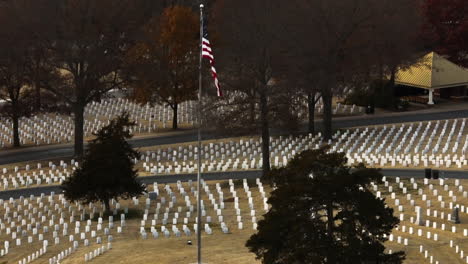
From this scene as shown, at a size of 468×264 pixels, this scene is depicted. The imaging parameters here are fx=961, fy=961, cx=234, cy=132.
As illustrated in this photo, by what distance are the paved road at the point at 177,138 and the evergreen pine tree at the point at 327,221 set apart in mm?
34665

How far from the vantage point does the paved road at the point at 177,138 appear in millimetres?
66312

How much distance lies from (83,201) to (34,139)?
2679 centimetres

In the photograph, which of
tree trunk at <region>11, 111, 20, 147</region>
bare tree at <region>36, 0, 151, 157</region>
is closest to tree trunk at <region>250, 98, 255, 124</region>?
bare tree at <region>36, 0, 151, 157</region>

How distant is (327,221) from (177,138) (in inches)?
1663

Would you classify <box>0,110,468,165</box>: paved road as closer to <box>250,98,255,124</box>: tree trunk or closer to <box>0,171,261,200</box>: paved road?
<box>0,171,261,200</box>: paved road

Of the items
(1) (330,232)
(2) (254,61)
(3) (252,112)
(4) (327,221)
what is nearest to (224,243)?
(4) (327,221)

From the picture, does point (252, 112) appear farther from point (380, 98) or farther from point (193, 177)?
point (380, 98)

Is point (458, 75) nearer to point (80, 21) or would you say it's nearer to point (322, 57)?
point (322, 57)

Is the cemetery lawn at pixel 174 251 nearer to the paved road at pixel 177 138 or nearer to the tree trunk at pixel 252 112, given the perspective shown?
the tree trunk at pixel 252 112

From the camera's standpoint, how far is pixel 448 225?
4041 cm

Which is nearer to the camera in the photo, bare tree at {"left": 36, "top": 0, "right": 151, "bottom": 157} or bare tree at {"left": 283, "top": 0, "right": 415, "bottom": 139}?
bare tree at {"left": 283, "top": 0, "right": 415, "bottom": 139}

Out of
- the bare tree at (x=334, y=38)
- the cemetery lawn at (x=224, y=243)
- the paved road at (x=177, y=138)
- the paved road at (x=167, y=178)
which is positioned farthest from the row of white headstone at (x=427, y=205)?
the paved road at (x=177, y=138)

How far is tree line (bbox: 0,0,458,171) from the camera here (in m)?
54.7

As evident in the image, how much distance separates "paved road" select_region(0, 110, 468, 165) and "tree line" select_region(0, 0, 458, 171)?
270 centimetres
